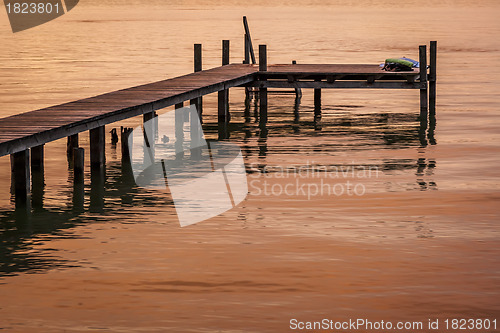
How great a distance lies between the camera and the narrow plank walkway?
15.2 metres

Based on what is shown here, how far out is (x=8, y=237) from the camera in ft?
43.3

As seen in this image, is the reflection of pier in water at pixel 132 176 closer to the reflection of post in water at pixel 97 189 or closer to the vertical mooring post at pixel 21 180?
the reflection of post in water at pixel 97 189

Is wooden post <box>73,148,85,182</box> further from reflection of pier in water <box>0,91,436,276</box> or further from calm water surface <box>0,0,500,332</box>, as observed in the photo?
calm water surface <box>0,0,500,332</box>

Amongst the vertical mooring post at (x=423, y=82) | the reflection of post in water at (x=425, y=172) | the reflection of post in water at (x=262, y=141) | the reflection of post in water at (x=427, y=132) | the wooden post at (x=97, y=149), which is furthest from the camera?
the vertical mooring post at (x=423, y=82)

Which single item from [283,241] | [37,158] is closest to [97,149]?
[37,158]

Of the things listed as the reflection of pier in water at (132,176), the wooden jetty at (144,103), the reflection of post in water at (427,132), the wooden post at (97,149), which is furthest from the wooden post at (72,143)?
the reflection of post in water at (427,132)

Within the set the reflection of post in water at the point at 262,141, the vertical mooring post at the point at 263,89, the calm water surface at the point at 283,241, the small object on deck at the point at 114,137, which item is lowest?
the calm water surface at the point at 283,241

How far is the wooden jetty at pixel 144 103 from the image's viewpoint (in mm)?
15070

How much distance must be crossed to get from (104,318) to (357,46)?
4520 cm

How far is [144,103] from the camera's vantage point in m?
18.4

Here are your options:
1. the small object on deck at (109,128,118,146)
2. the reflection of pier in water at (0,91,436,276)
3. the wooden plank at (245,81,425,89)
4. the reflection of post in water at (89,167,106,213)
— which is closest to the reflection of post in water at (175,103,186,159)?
the reflection of pier in water at (0,91,436,276)

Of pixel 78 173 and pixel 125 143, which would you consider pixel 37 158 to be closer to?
pixel 78 173

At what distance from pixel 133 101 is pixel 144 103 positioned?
1.28 ft

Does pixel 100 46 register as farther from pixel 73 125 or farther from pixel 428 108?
pixel 73 125
